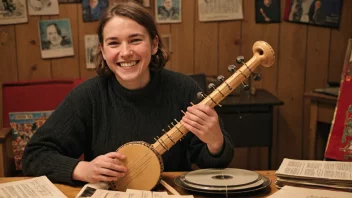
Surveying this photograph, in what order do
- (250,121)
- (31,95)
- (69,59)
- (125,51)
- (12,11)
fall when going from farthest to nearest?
(69,59)
(12,11)
(250,121)
(31,95)
(125,51)

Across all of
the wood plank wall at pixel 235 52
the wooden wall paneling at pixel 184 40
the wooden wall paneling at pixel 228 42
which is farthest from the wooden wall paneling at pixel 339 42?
the wooden wall paneling at pixel 184 40

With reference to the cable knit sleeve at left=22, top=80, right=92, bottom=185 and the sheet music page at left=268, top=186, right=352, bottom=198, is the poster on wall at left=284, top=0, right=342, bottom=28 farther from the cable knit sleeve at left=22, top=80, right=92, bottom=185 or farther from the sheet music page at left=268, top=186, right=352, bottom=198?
the sheet music page at left=268, top=186, right=352, bottom=198

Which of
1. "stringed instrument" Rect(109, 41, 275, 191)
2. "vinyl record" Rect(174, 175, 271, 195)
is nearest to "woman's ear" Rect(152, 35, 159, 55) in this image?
"stringed instrument" Rect(109, 41, 275, 191)

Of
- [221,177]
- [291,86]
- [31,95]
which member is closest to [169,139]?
[221,177]

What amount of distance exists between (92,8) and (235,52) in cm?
101

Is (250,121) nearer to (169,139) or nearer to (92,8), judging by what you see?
(92,8)

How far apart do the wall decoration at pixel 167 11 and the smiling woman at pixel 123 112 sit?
138cm

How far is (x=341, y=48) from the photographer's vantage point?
124 inches

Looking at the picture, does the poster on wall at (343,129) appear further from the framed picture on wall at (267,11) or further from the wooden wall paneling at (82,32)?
the wooden wall paneling at (82,32)

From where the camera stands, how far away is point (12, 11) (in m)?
2.92

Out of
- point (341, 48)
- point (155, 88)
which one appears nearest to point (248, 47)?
point (341, 48)

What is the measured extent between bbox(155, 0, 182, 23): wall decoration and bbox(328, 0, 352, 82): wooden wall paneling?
107 centimetres

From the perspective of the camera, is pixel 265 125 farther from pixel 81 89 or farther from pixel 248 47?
pixel 81 89

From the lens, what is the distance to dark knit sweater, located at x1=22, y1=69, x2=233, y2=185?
1.54 meters
